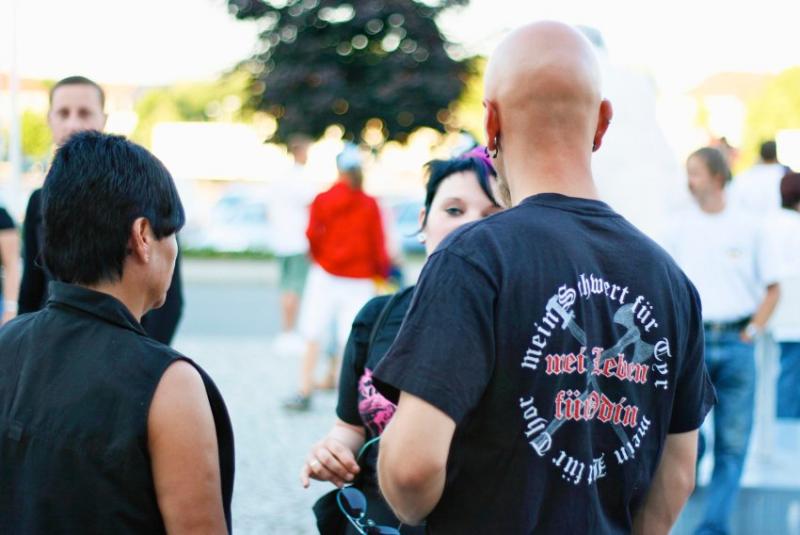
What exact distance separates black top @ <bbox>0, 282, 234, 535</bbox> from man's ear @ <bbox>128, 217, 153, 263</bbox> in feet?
0.38

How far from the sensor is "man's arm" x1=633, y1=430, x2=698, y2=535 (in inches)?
83.4

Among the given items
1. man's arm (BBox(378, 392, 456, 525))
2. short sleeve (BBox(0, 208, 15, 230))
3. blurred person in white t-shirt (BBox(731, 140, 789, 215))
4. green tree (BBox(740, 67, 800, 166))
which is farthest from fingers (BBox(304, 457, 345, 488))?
green tree (BBox(740, 67, 800, 166))

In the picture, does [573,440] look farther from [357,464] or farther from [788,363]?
[788,363]

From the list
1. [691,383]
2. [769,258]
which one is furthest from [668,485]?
[769,258]

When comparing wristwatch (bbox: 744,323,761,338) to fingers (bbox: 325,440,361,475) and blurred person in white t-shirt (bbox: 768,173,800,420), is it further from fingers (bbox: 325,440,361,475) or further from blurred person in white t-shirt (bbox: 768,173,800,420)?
fingers (bbox: 325,440,361,475)

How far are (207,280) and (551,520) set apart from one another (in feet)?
67.0

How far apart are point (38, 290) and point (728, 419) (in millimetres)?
3403

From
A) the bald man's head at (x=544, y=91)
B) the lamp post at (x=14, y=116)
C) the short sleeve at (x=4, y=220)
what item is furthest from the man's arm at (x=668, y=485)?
the lamp post at (x=14, y=116)

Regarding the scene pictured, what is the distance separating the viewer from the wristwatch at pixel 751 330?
5191 mm

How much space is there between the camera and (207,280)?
21.8 metres

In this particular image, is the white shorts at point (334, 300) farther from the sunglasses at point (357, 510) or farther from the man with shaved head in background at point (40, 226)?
the sunglasses at point (357, 510)

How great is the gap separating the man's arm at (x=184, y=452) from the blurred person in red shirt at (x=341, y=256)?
6.16 m

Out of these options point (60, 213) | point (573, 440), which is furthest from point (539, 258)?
point (60, 213)

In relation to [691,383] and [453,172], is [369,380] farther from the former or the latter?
[691,383]
